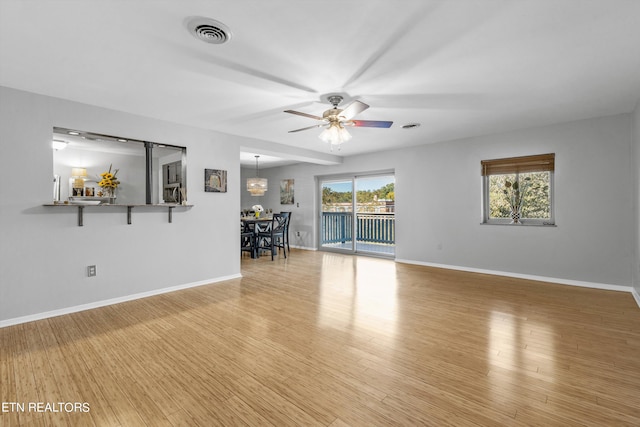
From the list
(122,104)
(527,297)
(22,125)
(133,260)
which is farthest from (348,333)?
(22,125)

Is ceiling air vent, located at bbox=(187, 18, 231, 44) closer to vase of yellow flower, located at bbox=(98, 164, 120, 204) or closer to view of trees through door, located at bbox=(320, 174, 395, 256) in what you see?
vase of yellow flower, located at bbox=(98, 164, 120, 204)

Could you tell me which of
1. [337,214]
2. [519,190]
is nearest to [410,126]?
[519,190]

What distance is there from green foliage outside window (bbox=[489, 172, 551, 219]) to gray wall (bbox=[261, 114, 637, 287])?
212 mm

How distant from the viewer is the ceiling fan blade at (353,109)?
2.81 meters

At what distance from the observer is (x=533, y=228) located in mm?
4617

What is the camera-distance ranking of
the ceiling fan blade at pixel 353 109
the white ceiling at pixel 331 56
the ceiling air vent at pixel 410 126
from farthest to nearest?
the ceiling air vent at pixel 410 126 → the ceiling fan blade at pixel 353 109 → the white ceiling at pixel 331 56

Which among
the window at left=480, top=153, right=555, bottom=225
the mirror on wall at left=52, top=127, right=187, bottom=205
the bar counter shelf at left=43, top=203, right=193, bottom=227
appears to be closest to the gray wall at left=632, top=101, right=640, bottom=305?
the window at left=480, top=153, right=555, bottom=225

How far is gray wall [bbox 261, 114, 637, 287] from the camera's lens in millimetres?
3998

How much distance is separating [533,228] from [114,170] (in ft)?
19.8

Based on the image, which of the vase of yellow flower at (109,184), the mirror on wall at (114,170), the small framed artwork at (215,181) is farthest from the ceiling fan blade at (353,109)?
the vase of yellow flower at (109,184)

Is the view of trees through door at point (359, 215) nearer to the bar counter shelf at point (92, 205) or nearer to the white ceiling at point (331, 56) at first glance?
the white ceiling at point (331, 56)

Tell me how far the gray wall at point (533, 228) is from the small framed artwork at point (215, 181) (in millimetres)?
3396

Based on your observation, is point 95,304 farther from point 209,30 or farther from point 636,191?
point 636,191

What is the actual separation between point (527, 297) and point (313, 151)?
458cm
